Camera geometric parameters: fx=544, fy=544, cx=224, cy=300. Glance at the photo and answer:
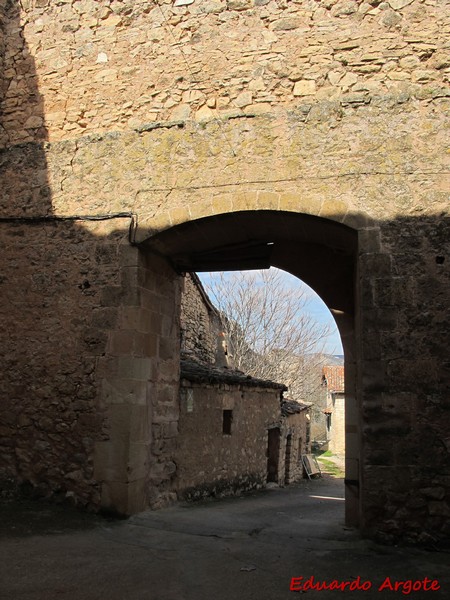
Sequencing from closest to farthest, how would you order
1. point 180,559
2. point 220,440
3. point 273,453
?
point 180,559 → point 220,440 → point 273,453

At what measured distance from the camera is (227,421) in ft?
31.9

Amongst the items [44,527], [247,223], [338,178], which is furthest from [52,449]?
[338,178]

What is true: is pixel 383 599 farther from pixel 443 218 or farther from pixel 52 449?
pixel 52 449

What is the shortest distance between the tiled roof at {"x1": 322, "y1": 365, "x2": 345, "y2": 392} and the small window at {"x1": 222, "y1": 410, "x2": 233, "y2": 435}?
22.2 metres

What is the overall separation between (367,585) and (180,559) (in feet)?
4.43

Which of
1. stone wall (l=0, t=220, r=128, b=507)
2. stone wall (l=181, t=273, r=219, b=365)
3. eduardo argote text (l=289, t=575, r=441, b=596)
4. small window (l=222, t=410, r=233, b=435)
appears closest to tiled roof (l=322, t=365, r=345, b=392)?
stone wall (l=181, t=273, r=219, b=365)

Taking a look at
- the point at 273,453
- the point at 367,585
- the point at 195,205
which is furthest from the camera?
the point at 273,453

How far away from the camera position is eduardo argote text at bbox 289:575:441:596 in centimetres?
337

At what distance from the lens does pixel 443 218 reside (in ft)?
15.7

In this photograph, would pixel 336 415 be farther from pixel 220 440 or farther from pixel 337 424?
pixel 220 440

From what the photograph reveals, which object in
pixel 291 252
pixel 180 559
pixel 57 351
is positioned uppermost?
pixel 291 252

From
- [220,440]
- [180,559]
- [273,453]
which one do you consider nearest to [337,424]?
[273,453]

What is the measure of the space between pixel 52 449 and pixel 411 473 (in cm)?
342

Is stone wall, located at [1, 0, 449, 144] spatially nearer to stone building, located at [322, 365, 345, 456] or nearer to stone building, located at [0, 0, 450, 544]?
stone building, located at [0, 0, 450, 544]
